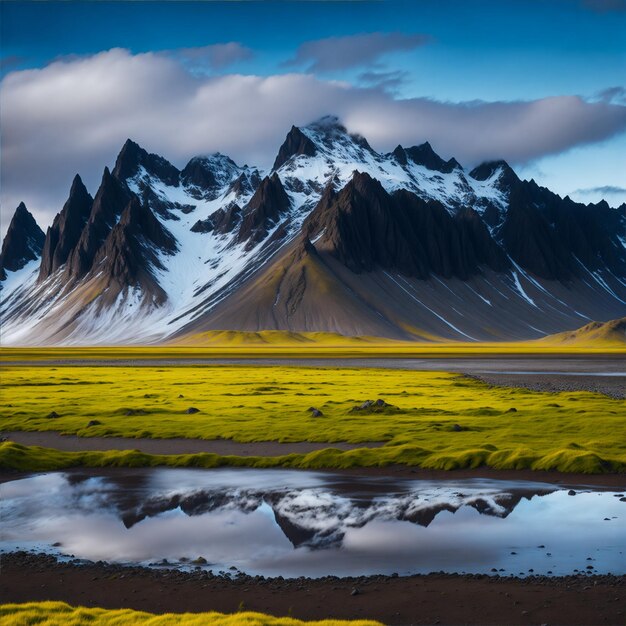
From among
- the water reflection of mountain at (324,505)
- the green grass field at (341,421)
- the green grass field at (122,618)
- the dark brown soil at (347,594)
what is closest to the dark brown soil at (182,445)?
the green grass field at (341,421)

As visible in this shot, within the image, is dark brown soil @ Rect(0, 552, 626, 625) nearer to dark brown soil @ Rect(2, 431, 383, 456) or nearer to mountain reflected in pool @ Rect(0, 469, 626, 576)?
mountain reflected in pool @ Rect(0, 469, 626, 576)

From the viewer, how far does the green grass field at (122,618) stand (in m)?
15.3

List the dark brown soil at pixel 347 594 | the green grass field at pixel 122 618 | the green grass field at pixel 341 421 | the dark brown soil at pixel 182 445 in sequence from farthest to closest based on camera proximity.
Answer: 1. the dark brown soil at pixel 182 445
2. the green grass field at pixel 341 421
3. the dark brown soil at pixel 347 594
4. the green grass field at pixel 122 618

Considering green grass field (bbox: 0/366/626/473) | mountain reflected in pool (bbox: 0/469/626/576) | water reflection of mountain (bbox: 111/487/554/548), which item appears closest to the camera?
mountain reflected in pool (bbox: 0/469/626/576)

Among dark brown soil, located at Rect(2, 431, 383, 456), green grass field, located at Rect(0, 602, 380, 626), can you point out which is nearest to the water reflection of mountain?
green grass field, located at Rect(0, 602, 380, 626)

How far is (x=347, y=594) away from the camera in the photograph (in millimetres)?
18172

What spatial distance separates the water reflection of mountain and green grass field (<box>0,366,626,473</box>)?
633 centimetres

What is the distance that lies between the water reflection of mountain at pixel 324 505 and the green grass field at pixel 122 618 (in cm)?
742

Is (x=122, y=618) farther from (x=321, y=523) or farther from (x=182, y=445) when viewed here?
(x=182, y=445)

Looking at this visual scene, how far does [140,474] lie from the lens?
35.1m

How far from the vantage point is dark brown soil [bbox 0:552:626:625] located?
1673 centimetres

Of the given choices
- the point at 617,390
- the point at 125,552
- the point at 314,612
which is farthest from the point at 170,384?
the point at 314,612

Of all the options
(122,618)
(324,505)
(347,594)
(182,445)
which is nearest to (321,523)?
(324,505)

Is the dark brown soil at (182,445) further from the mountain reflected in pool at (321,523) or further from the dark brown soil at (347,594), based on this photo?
the dark brown soil at (347,594)
